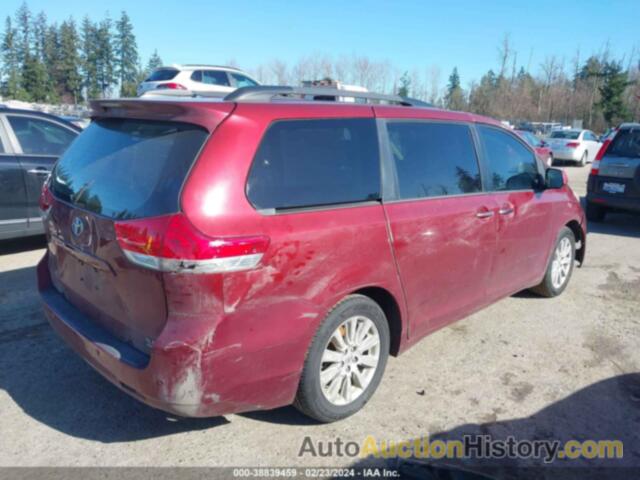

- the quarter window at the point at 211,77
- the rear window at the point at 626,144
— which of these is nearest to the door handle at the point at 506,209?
the rear window at the point at 626,144

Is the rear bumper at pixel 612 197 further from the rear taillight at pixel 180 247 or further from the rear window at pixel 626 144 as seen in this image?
the rear taillight at pixel 180 247

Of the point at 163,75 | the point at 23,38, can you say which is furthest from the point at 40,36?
the point at 163,75

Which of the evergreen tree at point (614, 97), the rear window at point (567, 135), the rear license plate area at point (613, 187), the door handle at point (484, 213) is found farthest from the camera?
the evergreen tree at point (614, 97)

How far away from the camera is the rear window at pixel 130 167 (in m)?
2.41

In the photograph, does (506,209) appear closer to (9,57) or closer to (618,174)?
(618,174)

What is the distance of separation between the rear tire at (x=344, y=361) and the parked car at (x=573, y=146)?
22.0m

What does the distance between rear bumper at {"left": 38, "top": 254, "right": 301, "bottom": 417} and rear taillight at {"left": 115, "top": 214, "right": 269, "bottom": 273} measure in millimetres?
310

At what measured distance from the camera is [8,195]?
19.7 feet

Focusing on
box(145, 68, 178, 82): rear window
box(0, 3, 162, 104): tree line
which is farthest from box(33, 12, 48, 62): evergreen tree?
box(145, 68, 178, 82): rear window

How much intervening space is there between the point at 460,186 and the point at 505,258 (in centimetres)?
87

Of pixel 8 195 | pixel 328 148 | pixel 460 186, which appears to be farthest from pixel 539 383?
pixel 8 195

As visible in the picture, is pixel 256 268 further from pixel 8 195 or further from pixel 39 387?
pixel 8 195

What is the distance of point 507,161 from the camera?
4.40 meters

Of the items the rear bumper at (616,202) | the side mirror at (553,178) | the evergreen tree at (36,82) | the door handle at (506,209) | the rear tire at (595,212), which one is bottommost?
the rear tire at (595,212)
